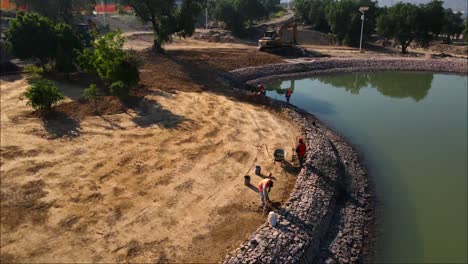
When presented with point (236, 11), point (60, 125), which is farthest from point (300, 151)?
point (236, 11)

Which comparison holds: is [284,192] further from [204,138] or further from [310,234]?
[204,138]

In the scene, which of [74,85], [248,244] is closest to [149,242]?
[248,244]

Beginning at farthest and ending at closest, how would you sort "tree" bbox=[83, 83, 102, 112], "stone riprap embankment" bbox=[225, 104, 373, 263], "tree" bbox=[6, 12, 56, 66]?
"tree" bbox=[6, 12, 56, 66], "tree" bbox=[83, 83, 102, 112], "stone riprap embankment" bbox=[225, 104, 373, 263]

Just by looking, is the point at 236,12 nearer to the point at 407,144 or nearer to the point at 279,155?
the point at 407,144

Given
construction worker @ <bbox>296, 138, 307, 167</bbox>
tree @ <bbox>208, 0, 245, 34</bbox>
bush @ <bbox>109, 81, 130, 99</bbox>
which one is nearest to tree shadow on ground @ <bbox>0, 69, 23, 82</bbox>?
bush @ <bbox>109, 81, 130, 99</bbox>

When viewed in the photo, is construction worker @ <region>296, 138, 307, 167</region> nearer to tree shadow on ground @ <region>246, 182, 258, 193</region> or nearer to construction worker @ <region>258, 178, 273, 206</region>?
tree shadow on ground @ <region>246, 182, 258, 193</region>

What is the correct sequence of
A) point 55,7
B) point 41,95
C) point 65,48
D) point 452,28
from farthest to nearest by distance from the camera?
1. point 452,28
2. point 55,7
3. point 65,48
4. point 41,95

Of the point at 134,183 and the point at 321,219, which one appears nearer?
the point at 321,219

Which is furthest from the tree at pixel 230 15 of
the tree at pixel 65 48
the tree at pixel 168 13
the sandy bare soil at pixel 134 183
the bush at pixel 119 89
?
the sandy bare soil at pixel 134 183
